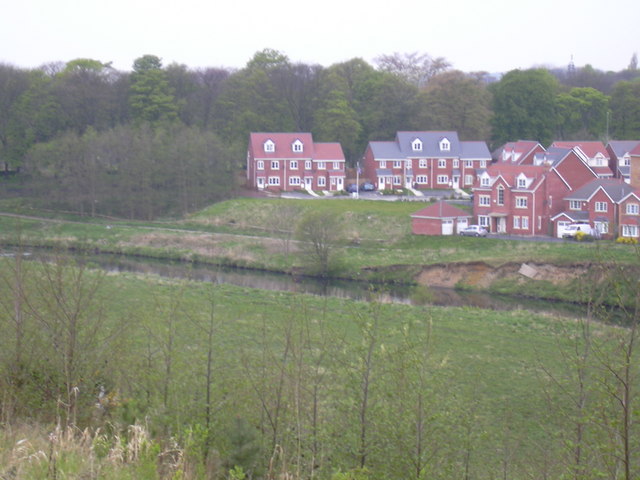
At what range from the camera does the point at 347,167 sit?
6016cm

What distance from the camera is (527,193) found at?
3959 cm

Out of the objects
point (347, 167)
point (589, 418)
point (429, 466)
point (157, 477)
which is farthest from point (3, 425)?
point (347, 167)

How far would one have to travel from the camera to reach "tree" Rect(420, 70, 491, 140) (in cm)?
5850

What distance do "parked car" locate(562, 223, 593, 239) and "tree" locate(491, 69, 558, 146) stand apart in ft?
73.8

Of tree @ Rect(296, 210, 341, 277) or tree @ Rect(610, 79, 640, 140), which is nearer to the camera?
tree @ Rect(296, 210, 341, 277)

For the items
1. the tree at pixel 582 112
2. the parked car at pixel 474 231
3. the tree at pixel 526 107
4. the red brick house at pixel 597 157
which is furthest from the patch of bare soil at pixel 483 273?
the tree at pixel 582 112

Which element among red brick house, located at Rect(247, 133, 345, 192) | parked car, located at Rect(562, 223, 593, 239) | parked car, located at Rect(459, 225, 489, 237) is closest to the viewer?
parked car, located at Rect(562, 223, 593, 239)

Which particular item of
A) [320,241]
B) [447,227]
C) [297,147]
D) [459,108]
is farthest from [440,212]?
[459,108]

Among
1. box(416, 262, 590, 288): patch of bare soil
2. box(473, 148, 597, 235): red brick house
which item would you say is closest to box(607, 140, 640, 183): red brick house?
box(473, 148, 597, 235): red brick house

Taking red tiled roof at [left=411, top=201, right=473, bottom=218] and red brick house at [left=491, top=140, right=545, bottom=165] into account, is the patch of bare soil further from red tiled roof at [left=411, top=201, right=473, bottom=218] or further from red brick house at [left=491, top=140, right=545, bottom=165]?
red brick house at [left=491, top=140, right=545, bottom=165]

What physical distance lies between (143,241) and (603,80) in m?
53.3

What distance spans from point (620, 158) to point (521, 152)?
5890 millimetres

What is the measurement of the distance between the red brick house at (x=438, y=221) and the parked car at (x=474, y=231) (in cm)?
60

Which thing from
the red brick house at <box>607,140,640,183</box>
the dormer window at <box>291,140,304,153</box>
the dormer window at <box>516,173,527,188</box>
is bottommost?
the dormer window at <box>516,173,527,188</box>
